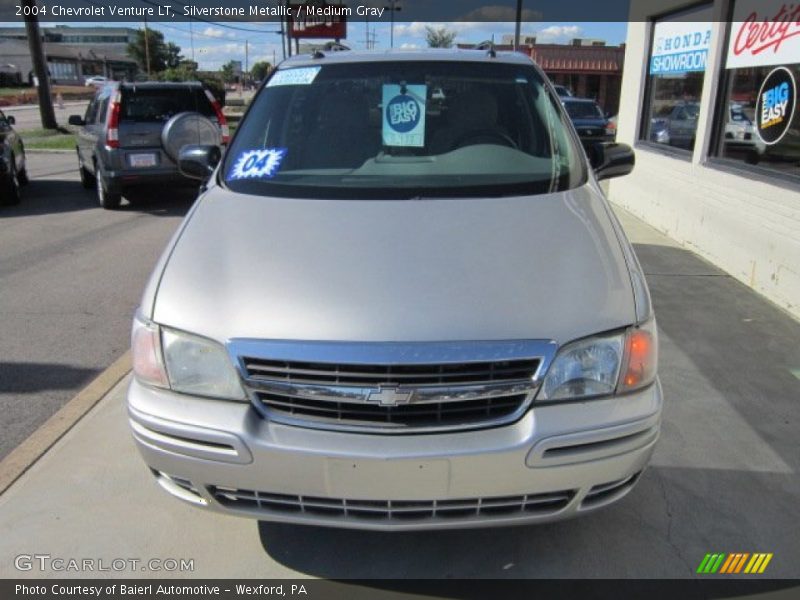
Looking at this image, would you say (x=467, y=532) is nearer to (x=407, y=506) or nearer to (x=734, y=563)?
(x=407, y=506)

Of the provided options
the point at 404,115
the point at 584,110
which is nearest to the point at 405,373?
the point at 404,115

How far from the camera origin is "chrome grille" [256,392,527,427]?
7.19 feet

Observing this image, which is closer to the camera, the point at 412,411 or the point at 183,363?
the point at 412,411

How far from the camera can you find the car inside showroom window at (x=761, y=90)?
227 inches

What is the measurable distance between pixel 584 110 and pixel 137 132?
549 inches

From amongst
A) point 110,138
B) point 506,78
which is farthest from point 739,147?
point 110,138

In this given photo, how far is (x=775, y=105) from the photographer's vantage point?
6051mm

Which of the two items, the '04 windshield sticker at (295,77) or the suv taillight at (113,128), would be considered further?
the suv taillight at (113,128)

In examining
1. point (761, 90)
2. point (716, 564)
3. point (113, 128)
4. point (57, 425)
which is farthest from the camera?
point (113, 128)

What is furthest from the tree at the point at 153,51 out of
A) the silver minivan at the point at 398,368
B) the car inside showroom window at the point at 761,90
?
the silver minivan at the point at 398,368

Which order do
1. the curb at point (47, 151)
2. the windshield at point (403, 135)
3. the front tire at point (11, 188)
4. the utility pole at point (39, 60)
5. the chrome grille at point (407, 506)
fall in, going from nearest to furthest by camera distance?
the chrome grille at point (407, 506), the windshield at point (403, 135), the front tire at point (11, 188), the curb at point (47, 151), the utility pole at point (39, 60)

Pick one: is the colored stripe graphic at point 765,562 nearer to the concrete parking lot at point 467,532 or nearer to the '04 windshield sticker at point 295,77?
the concrete parking lot at point 467,532

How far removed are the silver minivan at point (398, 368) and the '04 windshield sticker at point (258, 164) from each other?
0.51 metres

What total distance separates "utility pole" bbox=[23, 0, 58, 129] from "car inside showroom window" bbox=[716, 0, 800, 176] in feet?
67.3
